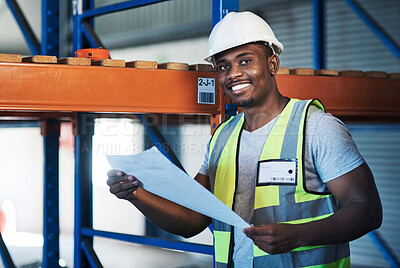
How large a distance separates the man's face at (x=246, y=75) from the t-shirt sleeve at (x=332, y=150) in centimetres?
34

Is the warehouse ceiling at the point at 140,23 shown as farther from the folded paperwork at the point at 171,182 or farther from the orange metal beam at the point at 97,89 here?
the folded paperwork at the point at 171,182

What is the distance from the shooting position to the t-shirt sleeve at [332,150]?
209cm

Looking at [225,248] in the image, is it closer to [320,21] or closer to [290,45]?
[320,21]

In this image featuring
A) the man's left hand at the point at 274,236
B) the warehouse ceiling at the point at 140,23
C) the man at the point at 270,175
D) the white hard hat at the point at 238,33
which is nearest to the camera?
the man's left hand at the point at 274,236

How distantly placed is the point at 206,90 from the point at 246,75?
56 centimetres

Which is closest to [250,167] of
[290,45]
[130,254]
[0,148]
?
[290,45]

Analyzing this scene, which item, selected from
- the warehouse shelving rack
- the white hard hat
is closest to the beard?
the white hard hat

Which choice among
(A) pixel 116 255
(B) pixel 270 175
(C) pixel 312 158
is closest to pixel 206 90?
(B) pixel 270 175

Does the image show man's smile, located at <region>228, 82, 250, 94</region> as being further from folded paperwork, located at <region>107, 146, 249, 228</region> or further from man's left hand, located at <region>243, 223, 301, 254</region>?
man's left hand, located at <region>243, 223, 301, 254</region>

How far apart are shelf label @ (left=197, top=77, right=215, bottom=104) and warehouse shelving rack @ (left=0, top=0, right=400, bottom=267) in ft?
0.08

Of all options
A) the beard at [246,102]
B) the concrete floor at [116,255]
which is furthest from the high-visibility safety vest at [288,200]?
the concrete floor at [116,255]

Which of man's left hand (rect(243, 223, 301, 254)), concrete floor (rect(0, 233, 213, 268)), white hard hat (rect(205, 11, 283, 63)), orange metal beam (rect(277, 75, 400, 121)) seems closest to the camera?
man's left hand (rect(243, 223, 301, 254))

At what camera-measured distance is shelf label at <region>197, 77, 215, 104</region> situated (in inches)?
115

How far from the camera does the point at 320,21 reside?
611 cm
